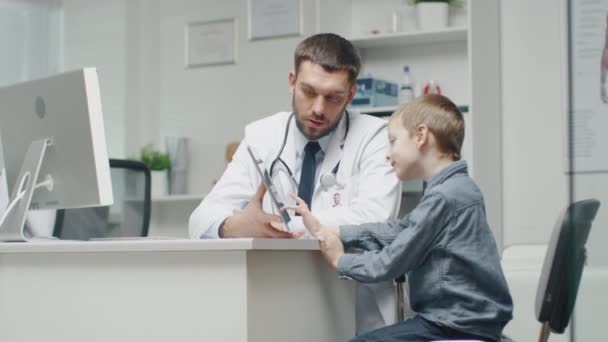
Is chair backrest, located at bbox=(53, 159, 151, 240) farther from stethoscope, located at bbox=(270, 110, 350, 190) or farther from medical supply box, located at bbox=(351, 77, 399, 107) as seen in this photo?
stethoscope, located at bbox=(270, 110, 350, 190)

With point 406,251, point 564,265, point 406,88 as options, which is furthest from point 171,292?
point 406,88

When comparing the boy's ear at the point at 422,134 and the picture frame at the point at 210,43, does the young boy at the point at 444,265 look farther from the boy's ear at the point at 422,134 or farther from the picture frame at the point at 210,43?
the picture frame at the point at 210,43

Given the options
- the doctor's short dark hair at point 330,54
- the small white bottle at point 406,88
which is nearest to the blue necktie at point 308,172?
the doctor's short dark hair at point 330,54

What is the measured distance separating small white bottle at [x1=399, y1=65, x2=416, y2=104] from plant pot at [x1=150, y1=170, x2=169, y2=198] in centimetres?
145

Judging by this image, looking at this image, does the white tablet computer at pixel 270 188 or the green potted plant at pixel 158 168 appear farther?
the green potted plant at pixel 158 168

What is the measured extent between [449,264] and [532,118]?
7.99 ft

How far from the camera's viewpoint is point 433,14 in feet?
14.1

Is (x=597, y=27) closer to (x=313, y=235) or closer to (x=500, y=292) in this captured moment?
(x=500, y=292)

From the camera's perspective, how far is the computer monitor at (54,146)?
220cm

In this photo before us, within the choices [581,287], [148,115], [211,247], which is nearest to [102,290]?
[211,247]

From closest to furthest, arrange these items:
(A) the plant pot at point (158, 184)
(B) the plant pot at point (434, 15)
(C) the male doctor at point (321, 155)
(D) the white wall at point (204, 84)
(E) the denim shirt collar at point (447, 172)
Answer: (E) the denim shirt collar at point (447, 172) → (C) the male doctor at point (321, 155) → (B) the plant pot at point (434, 15) → (D) the white wall at point (204, 84) → (A) the plant pot at point (158, 184)

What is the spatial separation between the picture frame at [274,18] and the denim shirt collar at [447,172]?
2.84m

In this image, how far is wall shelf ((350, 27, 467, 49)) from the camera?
425 centimetres

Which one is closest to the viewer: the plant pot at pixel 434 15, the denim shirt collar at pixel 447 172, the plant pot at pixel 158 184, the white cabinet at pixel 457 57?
the denim shirt collar at pixel 447 172
